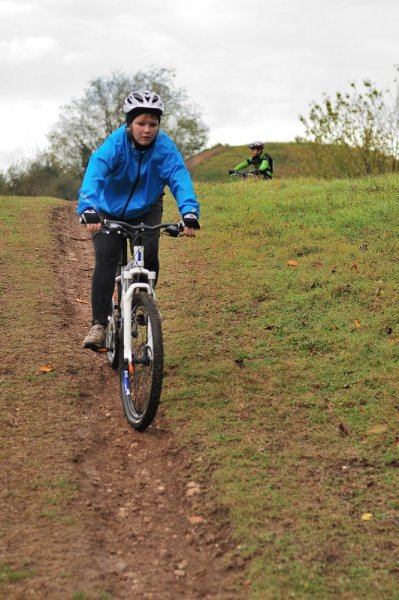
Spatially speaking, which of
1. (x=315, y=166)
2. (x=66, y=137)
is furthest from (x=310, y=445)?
(x=66, y=137)

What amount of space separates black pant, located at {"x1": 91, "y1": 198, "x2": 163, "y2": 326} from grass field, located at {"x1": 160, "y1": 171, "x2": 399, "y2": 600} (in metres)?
0.85

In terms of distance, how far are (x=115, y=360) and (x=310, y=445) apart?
2294mm

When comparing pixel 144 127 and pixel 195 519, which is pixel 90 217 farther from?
pixel 195 519

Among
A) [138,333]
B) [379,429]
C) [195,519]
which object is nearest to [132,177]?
[138,333]

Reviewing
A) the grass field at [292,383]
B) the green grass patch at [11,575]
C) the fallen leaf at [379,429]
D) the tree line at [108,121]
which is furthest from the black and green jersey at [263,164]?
the tree line at [108,121]

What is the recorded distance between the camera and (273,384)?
7.17 m

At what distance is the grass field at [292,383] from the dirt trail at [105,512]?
171 millimetres

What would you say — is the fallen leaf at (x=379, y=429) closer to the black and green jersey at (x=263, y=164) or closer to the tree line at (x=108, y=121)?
the black and green jersey at (x=263, y=164)

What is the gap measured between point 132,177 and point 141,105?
25.4 inches

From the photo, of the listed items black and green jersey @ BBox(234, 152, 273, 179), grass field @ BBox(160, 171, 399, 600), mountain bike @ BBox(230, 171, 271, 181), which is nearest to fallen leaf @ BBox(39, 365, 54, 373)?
grass field @ BBox(160, 171, 399, 600)

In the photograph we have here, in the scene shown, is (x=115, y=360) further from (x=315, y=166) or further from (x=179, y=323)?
(x=315, y=166)

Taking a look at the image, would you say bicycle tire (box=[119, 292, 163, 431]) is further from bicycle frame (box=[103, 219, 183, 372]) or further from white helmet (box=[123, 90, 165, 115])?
white helmet (box=[123, 90, 165, 115])

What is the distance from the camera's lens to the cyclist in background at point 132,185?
6762mm

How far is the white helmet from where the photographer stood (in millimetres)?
6707
